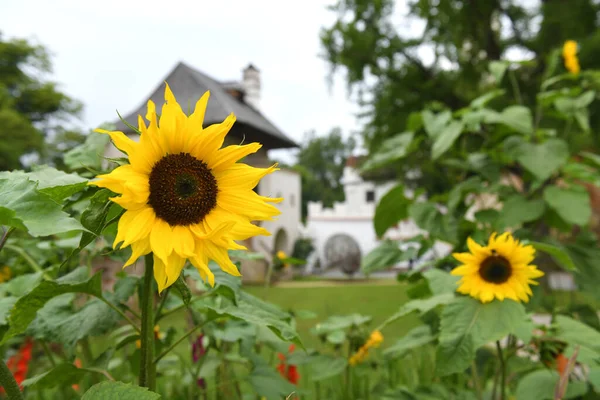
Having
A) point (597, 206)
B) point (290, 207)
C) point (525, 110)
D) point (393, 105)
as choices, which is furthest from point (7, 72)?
point (525, 110)

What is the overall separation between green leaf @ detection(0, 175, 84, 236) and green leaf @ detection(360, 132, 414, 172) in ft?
3.59

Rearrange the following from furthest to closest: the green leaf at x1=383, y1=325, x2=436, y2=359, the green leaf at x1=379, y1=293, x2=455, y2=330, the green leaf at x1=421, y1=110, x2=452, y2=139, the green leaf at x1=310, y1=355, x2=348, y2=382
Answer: the green leaf at x1=421, y1=110, x2=452, y2=139 < the green leaf at x1=310, y1=355, x2=348, y2=382 < the green leaf at x1=383, y1=325, x2=436, y2=359 < the green leaf at x1=379, y1=293, x2=455, y2=330

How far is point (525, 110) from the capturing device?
1.25m

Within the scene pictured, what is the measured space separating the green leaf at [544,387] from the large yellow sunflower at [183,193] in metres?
0.69

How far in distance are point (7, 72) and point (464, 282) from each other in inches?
670

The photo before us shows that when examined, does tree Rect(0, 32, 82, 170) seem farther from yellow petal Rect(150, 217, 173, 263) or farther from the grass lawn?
yellow petal Rect(150, 217, 173, 263)

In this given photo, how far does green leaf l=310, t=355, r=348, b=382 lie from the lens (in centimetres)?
112

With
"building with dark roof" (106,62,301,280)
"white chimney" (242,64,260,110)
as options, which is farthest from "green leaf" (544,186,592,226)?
"white chimney" (242,64,260,110)

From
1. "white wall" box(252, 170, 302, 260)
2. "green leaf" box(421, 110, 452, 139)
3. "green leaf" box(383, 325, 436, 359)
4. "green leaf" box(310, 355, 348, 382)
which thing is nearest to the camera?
"green leaf" box(383, 325, 436, 359)

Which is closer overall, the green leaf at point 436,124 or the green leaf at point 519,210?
the green leaf at point 519,210

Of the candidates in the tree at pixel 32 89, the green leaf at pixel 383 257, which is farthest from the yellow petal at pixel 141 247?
the tree at pixel 32 89

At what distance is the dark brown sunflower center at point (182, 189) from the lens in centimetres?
48

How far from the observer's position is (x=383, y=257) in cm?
135

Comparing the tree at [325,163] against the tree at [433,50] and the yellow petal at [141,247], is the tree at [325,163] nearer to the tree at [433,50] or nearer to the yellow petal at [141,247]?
the tree at [433,50]
